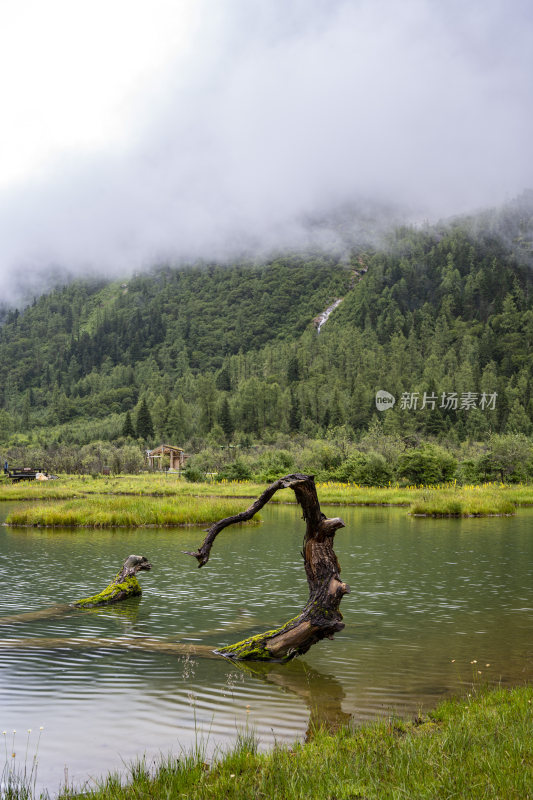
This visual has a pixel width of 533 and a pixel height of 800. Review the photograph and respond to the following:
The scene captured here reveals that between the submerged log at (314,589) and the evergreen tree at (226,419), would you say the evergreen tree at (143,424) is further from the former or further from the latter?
the submerged log at (314,589)

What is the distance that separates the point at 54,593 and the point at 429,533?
23.7 metres

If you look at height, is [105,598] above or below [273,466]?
A: below

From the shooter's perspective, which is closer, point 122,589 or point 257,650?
point 257,650

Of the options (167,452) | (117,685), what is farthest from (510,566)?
(167,452)

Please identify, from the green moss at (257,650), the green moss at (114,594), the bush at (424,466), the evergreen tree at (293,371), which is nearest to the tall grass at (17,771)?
the green moss at (257,650)

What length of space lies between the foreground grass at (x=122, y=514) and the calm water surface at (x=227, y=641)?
984 cm

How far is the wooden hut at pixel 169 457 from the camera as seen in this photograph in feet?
414

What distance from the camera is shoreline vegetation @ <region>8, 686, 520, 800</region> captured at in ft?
20.8

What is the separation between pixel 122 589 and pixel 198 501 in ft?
85.8

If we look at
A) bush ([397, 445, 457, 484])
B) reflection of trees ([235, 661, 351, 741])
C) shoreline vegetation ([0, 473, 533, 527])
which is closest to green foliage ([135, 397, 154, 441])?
shoreline vegetation ([0, 473, 533, 527])

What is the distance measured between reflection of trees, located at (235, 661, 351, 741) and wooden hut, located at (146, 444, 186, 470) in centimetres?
11206

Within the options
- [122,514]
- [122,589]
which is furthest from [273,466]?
[122,589]

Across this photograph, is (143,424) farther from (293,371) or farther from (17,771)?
(17,771)

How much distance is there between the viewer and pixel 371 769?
22.9 ft
